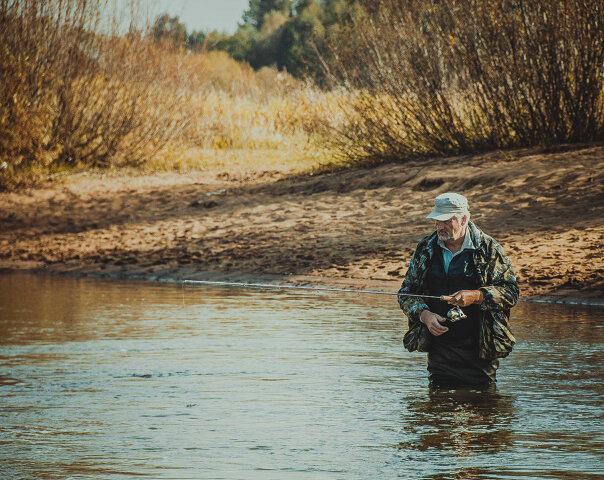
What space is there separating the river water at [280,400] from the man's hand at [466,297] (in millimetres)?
731

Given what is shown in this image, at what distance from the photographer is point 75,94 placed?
78.0ft

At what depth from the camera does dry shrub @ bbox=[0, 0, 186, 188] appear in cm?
2211

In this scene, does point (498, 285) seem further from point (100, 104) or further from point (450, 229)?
point (100, 104)

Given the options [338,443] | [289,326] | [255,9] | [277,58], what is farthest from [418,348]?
[255,9]

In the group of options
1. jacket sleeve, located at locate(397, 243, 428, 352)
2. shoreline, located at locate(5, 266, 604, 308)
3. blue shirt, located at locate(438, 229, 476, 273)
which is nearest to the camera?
blue shirt, located at locate(438, 229, 476, 273)

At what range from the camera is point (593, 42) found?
17562 mm

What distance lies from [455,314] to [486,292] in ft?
0.78

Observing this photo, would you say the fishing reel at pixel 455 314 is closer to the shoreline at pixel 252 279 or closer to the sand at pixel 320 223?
the shoreline at pixel 252 279

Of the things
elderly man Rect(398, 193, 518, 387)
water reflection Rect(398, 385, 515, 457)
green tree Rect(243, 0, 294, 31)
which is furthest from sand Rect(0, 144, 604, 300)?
green tree Rect(243, 0, 294, 31)

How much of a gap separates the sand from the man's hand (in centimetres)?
549

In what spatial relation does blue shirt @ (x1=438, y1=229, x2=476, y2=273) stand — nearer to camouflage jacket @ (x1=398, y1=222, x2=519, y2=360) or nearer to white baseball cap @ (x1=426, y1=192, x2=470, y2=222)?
camouflage jacket @ (x1=398, y1=222, x2=519, y2=360)

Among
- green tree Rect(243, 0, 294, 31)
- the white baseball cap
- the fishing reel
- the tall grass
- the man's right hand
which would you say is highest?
green tree Rect(243, 0, 294, 31)

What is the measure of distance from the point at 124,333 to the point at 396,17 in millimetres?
11731

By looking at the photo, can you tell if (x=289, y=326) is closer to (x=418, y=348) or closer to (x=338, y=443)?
(x=418, y=348)
